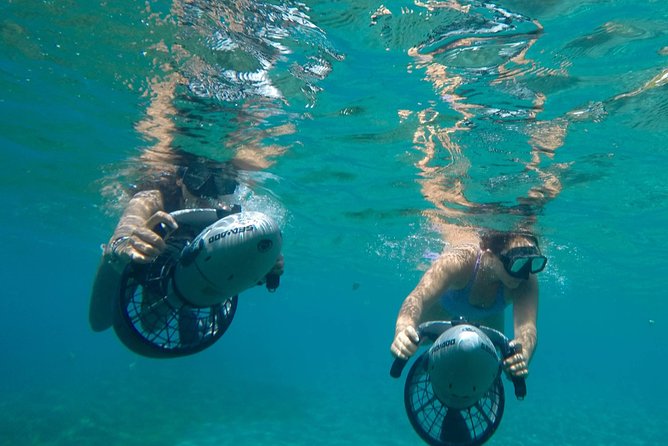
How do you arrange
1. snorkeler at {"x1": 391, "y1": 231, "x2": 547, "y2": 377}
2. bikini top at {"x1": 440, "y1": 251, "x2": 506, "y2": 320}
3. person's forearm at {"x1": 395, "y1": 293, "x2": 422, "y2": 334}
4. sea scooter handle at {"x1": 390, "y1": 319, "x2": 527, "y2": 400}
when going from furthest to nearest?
bikini top at {"x1": 440, "y1": 251, "x2": 506, "y2": 320}
snorkeler at {"x1": 391, "y1": 231, "x2": 547, "y2": 377}
person's forearm at {"x1": 395, "y1": 293, "x2": 422, "y2": 334}
sea scooter handle at {"x1": 390, "y1": 319, "x2": 527, "y2": 400}

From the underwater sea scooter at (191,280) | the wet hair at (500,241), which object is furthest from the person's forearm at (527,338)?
the underwater sea scooter at (191,280)

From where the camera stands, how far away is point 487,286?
6.73 meters

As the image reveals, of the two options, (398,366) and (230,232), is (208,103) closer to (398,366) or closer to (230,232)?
(230,232)

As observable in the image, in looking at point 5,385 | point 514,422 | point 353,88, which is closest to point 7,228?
point 5,385

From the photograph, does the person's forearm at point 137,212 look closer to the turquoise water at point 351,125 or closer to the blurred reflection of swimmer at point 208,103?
the blurred reflection of swimmer at point 208,103

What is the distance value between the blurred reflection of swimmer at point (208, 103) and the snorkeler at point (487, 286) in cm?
222

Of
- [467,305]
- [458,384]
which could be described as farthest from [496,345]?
[467,305]

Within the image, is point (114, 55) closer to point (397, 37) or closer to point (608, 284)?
point (397, 37)

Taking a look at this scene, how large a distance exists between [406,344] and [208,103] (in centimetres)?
748

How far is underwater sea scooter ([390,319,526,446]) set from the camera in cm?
343

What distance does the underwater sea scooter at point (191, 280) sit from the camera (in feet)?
10.5

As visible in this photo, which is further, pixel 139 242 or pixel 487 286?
pixel 487 286

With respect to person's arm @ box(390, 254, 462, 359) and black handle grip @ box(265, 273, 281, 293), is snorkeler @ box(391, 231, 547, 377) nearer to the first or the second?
person's arm @ box(390, 254, 462, 359)

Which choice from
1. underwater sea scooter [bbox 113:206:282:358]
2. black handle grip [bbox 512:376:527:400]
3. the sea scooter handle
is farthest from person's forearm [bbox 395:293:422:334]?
underwater sea scooter [bbox 113:206:282:358]
